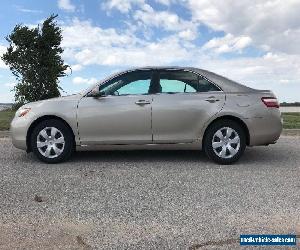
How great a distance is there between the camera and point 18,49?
3812 cm

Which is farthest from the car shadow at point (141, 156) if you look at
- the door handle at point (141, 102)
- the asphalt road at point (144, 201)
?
the door handle at point (141, 102)

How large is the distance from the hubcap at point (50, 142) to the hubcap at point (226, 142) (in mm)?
2492

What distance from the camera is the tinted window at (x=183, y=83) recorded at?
796 centimetres

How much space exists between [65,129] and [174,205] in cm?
302

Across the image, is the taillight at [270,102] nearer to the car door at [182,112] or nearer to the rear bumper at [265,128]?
the rear bumper at [265,128]

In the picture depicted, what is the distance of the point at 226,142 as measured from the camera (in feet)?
25.5

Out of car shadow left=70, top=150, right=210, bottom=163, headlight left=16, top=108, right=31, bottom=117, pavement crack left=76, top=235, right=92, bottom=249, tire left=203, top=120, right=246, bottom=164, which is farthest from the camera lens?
car shadow left=70, top=150, right=210, bottom=163

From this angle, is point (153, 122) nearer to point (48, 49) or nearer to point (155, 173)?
point (155, 173)

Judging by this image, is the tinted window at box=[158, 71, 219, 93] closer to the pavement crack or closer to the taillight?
the taillight

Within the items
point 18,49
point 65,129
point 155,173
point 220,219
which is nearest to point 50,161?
point 65,129

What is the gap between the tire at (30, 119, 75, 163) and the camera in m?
7.83

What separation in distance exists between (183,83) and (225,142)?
1.20 m

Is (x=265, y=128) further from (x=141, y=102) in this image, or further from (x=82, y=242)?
(x=82, y=242)

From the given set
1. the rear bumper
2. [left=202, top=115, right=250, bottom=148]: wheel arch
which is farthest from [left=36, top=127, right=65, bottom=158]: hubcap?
the rear bumper
